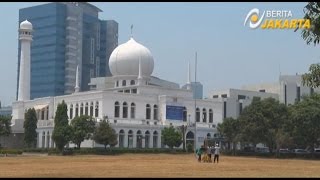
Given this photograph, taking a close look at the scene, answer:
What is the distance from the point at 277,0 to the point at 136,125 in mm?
79061

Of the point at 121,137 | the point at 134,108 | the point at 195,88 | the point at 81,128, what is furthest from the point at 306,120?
the point at 195,88

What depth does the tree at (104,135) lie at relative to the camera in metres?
76.8

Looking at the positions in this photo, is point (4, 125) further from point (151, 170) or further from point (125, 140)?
point (151, 170)

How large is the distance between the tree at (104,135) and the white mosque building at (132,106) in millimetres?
6679

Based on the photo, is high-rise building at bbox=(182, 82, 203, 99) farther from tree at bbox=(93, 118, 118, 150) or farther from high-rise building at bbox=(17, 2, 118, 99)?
high-rise building at bbox=(17, 2, 118, 99)

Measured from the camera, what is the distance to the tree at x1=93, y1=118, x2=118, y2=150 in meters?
76.8

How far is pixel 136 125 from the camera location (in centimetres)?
8950

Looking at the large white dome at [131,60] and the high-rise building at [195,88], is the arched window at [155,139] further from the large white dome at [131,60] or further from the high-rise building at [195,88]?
the high-rise building at [195,88]

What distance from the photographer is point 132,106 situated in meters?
92.2

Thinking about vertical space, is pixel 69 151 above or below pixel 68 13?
below

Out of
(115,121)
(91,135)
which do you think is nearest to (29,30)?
(115,121)

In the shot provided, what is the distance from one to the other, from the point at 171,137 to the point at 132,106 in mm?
10122

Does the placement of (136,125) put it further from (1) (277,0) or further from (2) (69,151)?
(1) (277,0)

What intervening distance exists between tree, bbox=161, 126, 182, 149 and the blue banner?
25.2ft
